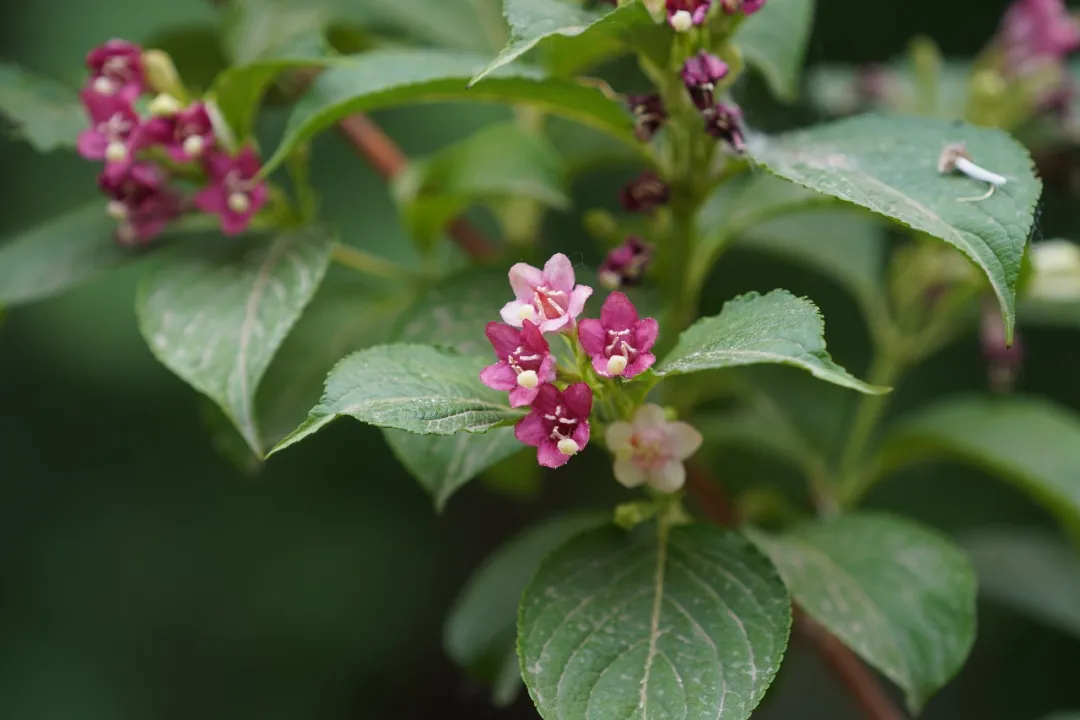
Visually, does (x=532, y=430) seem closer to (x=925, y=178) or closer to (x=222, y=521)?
(x=925, y=178)

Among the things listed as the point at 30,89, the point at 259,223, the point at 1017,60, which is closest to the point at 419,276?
the point at 259,223

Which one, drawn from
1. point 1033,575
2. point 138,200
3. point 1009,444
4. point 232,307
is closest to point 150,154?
point 138,200

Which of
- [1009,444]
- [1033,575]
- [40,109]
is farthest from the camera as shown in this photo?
[1033,575]

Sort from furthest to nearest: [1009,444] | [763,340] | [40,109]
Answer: [1009,444] → [40,109] → [763,340]

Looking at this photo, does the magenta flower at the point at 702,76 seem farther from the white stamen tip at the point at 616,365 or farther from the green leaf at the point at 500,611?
the green leaf at the point at 500,611

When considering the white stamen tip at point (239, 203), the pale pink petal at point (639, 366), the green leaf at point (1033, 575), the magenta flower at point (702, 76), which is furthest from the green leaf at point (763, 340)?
the green leaf at point (1033, 575)

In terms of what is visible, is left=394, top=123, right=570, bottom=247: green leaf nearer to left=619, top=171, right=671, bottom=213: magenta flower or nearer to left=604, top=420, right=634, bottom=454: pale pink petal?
left=619, top=171, right=671, bottom=213: magenta flower

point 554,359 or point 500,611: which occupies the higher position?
point 554,359
